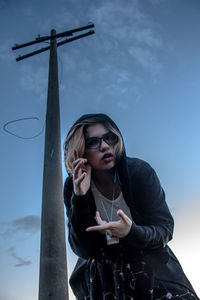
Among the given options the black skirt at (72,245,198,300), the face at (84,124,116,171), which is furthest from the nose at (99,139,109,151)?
the black skirt at (72,245,198,300)

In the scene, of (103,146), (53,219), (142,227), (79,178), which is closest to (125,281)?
(142,227)

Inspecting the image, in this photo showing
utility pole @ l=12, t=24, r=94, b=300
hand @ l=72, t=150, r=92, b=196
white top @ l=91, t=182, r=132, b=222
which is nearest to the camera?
hand @ l=72, t=150, r=92, b=196

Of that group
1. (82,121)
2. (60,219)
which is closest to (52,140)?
(60,219)

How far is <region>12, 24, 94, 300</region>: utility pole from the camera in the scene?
3859 mm

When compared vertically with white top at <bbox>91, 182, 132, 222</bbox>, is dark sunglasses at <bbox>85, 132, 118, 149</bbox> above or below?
above

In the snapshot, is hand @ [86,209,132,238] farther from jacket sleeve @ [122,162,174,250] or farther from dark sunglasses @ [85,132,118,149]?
dark sunglasses @ [85,132,118,149]

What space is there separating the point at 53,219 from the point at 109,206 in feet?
10.4

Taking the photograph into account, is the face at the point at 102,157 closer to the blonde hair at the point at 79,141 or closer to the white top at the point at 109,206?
the blonde hair at the point at 79,141

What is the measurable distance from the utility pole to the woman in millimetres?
2653

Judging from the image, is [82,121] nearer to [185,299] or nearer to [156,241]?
[156,241]

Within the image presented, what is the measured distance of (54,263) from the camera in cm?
405

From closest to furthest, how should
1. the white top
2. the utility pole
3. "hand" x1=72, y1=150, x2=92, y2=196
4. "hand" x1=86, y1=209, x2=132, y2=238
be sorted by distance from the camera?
"hand" x1=86, y1=209, x2=132, y2=238 < "hand" x1=72, y1=150, x2=92, y2=196 < the white top < the utility pole

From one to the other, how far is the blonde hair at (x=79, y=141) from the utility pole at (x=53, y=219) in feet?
9.63

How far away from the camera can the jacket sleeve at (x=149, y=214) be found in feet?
4.06
